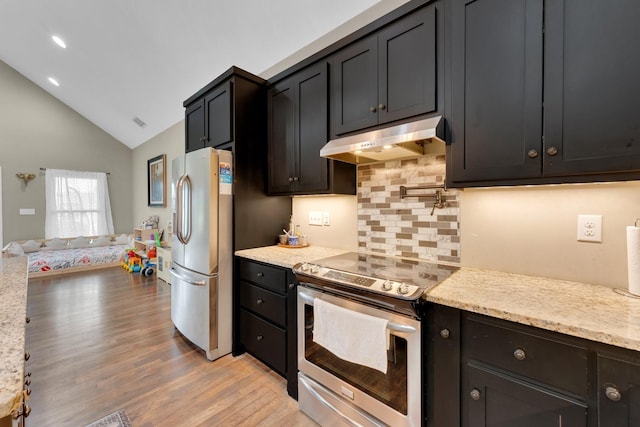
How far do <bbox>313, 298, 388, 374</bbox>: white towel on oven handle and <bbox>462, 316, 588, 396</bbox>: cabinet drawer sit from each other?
1.17 feet

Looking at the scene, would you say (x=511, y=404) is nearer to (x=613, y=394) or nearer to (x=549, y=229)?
(x=613, y=394)

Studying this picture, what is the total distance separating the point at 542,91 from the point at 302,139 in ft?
4.88

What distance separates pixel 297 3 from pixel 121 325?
11.7 feet

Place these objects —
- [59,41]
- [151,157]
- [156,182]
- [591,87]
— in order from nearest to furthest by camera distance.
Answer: [591,87], [59,41], [156,182], [151,157]

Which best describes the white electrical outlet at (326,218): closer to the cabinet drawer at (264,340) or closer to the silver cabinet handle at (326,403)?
the cabinet drawer at (264,340)

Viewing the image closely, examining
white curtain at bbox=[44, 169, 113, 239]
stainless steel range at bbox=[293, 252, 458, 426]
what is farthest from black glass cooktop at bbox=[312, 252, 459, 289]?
white curtain at bbox=[44, 169, 113, 239]

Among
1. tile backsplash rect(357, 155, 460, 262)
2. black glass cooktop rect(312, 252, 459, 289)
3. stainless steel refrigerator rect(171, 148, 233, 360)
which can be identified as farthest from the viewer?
stainless steel refrigerator rect(171, 148, 233, 360)

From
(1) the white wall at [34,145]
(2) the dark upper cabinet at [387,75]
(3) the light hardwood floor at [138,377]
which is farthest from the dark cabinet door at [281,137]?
(1) the white wall at [34,145]

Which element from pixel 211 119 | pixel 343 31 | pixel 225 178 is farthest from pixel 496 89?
pixel 211 119

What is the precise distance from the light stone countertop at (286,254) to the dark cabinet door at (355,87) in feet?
3.04

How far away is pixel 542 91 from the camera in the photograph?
1171 millimetres

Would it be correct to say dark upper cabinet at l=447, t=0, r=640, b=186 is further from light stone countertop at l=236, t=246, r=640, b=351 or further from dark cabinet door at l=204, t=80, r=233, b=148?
dark cabinet door at l=204, t=80, r=233, b=148

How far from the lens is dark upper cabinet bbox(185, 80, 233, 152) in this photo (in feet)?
7.72

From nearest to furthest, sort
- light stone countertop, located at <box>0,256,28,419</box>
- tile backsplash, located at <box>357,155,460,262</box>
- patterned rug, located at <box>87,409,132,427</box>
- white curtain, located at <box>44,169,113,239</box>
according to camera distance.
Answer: light stone countertop, located at <box>0,256,28,419</box>, patterned rug, located at <box>87,409,132,427</box>, tile backsplash, located at <box>357,155,460,262</box>, white curtain, located at <box>44,169,113,239</box>
